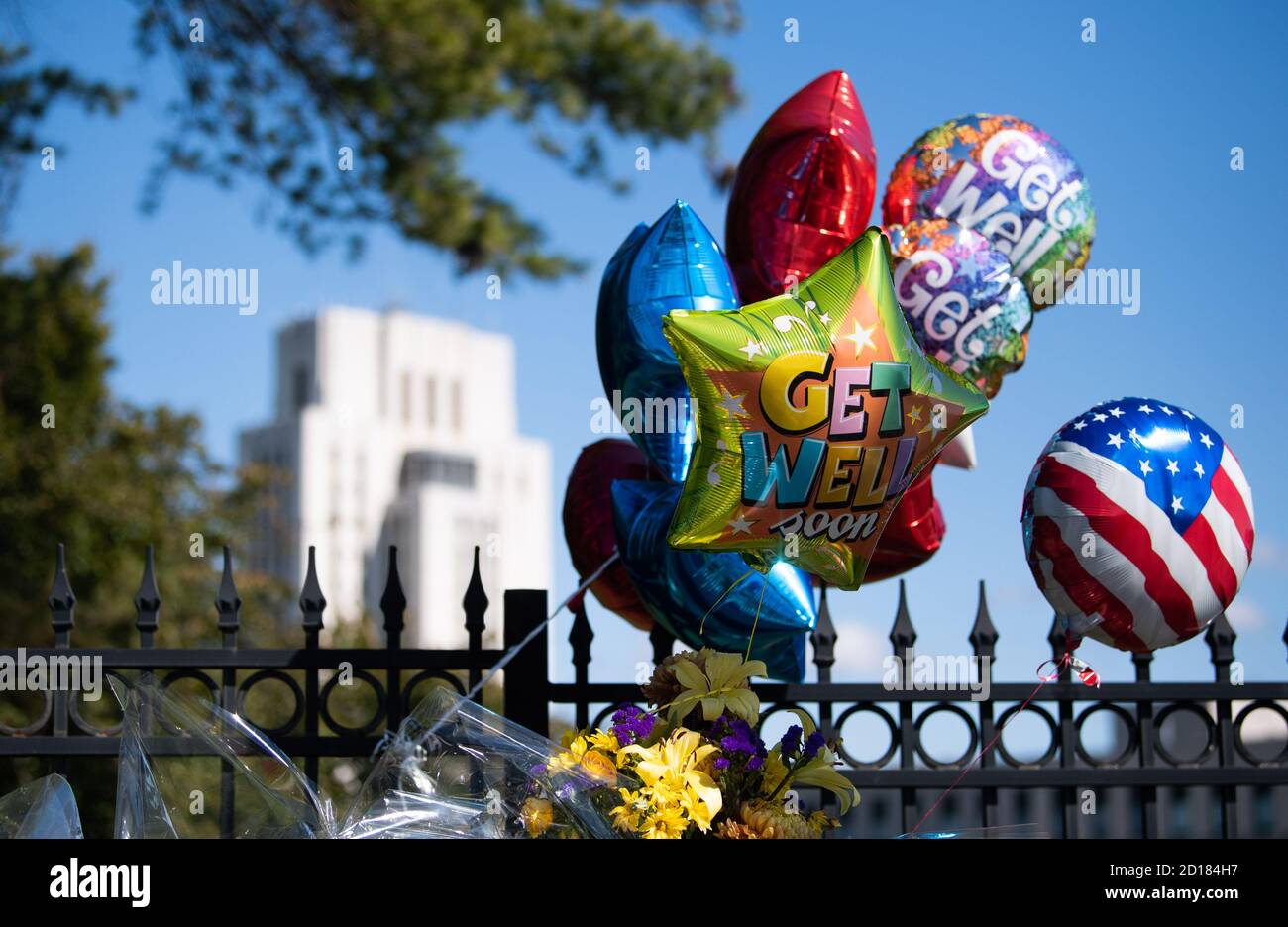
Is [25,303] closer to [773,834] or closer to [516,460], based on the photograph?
[773,834]

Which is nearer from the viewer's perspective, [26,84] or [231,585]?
[231,585]

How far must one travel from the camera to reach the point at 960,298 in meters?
4.73

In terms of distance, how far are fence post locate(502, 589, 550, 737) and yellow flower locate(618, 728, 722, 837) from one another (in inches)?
62.8

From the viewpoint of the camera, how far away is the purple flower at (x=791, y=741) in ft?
11.1

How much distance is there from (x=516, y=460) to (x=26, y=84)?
102608 millimetres

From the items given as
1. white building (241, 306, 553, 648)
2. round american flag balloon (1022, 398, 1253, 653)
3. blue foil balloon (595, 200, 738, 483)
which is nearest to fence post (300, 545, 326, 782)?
blue foil balloon (595, 200, 738, 483)

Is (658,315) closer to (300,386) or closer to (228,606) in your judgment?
(228,606)

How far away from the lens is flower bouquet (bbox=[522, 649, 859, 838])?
3080mm

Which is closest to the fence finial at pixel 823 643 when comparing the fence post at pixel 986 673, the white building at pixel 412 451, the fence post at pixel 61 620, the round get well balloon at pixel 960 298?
the fence post at pixel 986 673

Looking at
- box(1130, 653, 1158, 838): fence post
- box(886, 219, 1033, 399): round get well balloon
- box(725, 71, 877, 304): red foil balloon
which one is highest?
box(725, 71, 877, 304): red foil balloon

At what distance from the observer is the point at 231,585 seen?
15.9 ft

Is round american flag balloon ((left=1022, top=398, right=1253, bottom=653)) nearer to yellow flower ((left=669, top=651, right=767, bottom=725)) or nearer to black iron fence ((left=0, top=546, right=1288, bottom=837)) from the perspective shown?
black iron fence ((left=0, top=546, right=1288, bottom=837))

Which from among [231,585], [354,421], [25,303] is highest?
[354,421]
